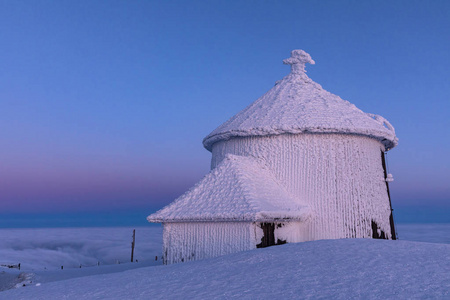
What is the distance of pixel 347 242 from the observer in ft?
29.4

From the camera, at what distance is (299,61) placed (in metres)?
19.6

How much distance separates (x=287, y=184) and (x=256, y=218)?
3907 mm

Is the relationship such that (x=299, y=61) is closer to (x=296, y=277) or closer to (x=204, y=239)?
(x=204, y=239)

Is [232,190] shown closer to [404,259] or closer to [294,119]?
[294,119]

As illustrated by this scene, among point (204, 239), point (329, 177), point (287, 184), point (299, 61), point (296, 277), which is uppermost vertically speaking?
point (299, 61)

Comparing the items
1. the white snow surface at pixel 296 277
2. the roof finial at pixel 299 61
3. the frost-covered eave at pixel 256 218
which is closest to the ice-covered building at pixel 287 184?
the frost-covered eave at pixel 256 218

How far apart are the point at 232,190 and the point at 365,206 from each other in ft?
18.7

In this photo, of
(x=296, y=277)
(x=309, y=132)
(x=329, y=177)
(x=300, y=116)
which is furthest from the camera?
(x=300, y=116)

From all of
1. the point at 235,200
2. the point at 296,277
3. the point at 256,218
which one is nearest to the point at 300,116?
the point at 235,200

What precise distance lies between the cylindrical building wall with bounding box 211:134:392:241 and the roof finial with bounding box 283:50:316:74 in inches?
217

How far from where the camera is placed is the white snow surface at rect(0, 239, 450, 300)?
548 centimetres

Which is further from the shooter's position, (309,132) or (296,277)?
(309,132)

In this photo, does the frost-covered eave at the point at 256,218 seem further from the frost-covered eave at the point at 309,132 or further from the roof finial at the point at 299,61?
the roof finial at the point at 299,61

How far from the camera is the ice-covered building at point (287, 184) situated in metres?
12.5
